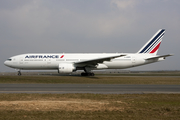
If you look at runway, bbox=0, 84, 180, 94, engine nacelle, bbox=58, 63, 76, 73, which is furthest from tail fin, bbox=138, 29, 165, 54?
runway, bbox=0, 84, 180, 94

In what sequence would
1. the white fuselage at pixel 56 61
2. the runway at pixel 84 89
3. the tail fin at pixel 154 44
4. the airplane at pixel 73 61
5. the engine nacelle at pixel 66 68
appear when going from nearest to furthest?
the runway at pixel 84 89
the engine nacelle at pixel 66 68
the airplane at pixel 73 61
the white fuselage at pixel 56 61
the tail fin at pixel 154 44

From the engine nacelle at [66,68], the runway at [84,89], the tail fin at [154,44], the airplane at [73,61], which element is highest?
the tail fin at [154,44]

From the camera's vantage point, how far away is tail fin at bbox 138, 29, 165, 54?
123ft

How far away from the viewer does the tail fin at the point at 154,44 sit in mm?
37375

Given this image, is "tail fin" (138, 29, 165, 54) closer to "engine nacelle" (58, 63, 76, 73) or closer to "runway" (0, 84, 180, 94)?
"engine nacelle" (58, 63, 76, 73)

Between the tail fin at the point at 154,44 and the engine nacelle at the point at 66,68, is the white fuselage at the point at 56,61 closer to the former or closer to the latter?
the tail fin at the point at 154,44

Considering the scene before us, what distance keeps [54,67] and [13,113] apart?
27.0 meters

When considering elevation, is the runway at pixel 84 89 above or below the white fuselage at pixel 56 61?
below

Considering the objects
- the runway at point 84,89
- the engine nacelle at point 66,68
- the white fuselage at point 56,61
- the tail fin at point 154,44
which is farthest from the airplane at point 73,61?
Result: the runway at point 84,89

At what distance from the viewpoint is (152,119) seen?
7.33 metres

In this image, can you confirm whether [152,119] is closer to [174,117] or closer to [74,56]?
[174,117]

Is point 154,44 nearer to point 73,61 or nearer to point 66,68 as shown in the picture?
point 73,61

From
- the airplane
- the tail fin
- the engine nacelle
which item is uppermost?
the tail fin

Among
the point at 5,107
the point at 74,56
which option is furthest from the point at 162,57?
the point at 5,107
